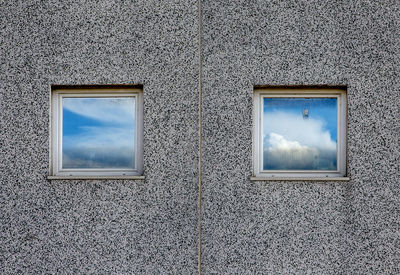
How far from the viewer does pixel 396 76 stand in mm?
3127

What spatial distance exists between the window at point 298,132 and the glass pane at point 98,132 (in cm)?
128

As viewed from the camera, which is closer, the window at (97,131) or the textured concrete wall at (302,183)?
the textured concrete wall at (302,183)

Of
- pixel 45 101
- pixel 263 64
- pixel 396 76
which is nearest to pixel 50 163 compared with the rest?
pixel 45 101

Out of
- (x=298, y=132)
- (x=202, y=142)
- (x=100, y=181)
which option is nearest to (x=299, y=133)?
(x=298, y=132)

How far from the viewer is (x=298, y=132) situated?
10.8 feet

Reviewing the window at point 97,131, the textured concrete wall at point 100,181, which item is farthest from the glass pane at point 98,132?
the textured concrete wall at point 100,181

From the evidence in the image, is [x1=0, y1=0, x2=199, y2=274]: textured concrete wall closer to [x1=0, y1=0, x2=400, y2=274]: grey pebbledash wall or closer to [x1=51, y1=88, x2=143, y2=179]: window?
[x1=0, y1=0, x2=400, y2=274]: grey pebbledash wall

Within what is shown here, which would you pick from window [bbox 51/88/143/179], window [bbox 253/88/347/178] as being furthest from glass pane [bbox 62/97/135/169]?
window [bbox 253/88/347/178]

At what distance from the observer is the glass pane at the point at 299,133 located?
326 cm

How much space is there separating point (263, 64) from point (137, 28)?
1273 mm

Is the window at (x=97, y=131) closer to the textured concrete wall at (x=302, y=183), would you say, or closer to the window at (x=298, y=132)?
the textured concrete wall at (x=302, y=183)

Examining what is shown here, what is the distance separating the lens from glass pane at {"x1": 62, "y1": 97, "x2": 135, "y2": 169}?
3309mm

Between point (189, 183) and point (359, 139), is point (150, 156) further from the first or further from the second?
point (359, 139)

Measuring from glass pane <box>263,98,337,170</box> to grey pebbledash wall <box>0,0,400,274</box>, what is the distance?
0.66ft
